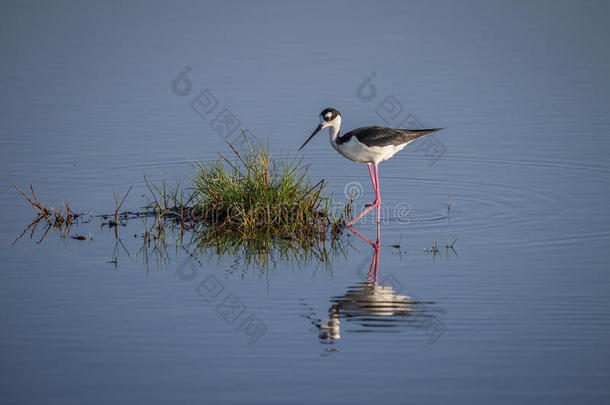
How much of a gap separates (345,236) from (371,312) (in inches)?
97.2

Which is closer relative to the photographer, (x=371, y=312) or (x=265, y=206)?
(x=371, y=312)

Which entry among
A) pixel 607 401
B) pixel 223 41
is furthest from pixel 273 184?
pixel 223 41

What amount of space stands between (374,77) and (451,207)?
310 inches

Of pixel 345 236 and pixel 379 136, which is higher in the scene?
pixel 379 136

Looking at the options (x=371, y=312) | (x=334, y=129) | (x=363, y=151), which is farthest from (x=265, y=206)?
(x=371, y=312)

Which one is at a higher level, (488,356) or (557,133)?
(557,133)

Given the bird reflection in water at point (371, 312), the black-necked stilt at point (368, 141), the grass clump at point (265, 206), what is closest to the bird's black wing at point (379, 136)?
the black-necked stilt at point (368, 141)

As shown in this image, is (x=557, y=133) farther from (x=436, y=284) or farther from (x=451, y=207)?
(x=436, y=284)

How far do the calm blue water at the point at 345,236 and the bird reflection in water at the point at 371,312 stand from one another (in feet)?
0.08

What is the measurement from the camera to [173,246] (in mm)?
9188

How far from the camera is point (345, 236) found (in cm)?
970

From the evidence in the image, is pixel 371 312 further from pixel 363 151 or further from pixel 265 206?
pixel 363 151

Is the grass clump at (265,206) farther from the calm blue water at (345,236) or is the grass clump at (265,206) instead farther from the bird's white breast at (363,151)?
the bird's white breast at (363,151)

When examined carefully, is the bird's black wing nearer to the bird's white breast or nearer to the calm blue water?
the bird's white breast
